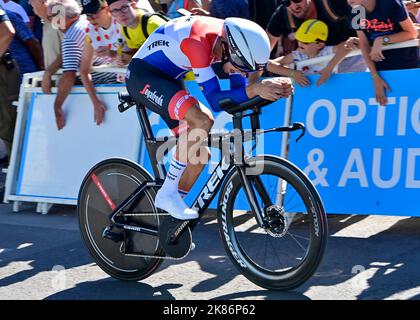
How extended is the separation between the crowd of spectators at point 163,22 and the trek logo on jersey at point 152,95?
1.85 m

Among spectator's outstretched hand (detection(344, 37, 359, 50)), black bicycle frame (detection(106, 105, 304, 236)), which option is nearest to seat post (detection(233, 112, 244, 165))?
black bicycle frame (detection(106, 105, 304, 236))

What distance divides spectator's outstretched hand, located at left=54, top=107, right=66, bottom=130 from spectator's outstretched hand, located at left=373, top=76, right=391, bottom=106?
3.17 meters

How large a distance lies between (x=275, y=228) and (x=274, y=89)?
0.87 metres

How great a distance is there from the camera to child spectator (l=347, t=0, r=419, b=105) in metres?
6.38

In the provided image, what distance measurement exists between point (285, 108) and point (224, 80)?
2.21ft

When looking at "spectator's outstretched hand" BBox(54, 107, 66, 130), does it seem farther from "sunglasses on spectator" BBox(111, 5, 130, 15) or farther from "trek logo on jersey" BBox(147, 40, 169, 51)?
"trek logo on jersey" BBox(147, 40, 169, 51)

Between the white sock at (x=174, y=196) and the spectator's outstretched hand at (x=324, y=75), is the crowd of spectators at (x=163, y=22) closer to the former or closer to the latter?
the spectator's outstretched hand at (x=324, y=75)

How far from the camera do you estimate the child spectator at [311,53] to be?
22.0ft

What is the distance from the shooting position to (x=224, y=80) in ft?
23.6

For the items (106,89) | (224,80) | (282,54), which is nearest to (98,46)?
(106,89)

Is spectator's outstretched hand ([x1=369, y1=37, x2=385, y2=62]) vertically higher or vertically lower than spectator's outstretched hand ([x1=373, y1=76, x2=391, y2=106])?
higher

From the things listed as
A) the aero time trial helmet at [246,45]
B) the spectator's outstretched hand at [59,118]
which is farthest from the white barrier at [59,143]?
the aero time trial helmet at [246,45]

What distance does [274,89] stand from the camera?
181 inches

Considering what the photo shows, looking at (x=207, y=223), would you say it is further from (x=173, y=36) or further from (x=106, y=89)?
(x=173, y=36)
